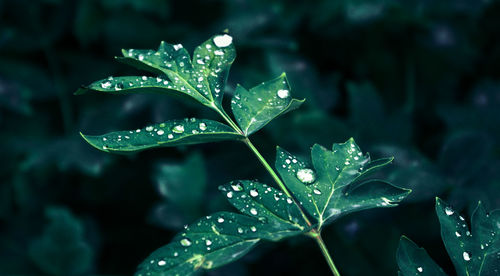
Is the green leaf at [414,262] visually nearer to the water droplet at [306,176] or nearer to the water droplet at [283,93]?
the water droplet at [306,176]

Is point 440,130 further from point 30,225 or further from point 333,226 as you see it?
point 30,225

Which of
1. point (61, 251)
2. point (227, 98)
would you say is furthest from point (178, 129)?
point (227, 98)

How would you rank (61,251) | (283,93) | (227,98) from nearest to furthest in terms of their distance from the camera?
(283,93), (61,251), (227,98)

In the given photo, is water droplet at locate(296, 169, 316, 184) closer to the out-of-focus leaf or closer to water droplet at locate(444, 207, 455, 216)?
water droplet at locate(444, 207, 455, 216)

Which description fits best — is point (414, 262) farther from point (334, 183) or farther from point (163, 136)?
point (163, 136)

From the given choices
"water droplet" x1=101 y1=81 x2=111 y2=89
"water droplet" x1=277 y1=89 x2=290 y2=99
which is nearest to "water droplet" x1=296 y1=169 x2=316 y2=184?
"water droplet" x1=277 y1=89 x2=290 y2=99

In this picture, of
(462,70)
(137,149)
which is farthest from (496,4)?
(137,149)
